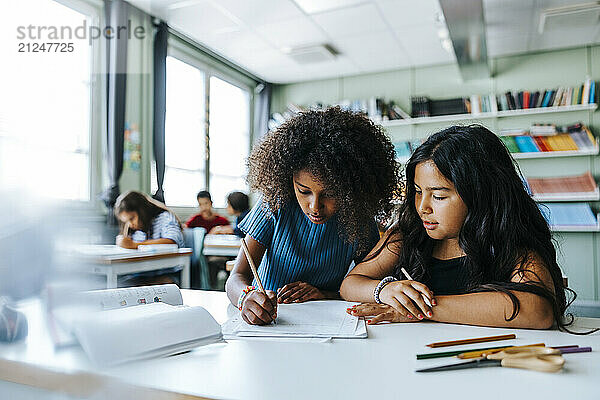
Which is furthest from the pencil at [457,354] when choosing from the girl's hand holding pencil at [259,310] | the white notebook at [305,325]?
the girl's hand holding pencil at [259,310]

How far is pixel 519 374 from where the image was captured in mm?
566

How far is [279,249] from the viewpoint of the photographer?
1.28 meters

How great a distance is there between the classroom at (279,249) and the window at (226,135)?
958 millimetres

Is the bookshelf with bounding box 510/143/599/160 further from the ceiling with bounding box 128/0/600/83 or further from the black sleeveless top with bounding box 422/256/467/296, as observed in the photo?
the black sleeveless top with bounding box 422/256/467/296

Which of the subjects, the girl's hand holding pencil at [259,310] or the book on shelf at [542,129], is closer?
the girl's hand holding pencil at [259,310]

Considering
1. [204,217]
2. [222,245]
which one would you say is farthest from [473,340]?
[204,217]

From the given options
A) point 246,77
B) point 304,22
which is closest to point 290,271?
point 304,22

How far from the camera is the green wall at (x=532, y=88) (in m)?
4.39

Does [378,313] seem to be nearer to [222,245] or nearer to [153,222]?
[153,222]

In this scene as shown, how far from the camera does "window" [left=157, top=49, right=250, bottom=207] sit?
4.22 m

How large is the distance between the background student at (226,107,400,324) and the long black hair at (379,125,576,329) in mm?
196

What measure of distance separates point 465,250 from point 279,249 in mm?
480

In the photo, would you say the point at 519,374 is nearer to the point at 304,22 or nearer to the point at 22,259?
the point at 22,259

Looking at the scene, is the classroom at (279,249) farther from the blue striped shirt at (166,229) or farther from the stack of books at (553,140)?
the stack of books at (553,140)
